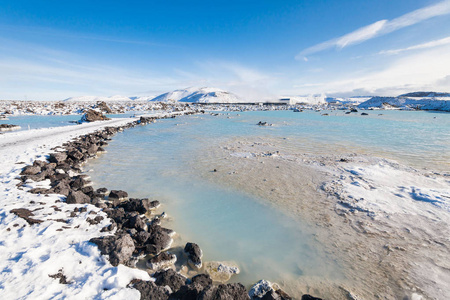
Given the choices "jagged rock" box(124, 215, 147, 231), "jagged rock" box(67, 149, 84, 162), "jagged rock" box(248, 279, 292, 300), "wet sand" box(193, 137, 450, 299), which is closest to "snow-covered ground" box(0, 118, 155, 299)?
"jagged rock" box(124, 215, 147, 231)

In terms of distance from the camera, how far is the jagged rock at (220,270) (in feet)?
14.1

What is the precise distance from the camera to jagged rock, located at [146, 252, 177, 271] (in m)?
4.48

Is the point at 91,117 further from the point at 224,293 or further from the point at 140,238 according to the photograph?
the point at 224,293

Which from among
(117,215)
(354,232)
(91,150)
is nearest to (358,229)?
(354,232)

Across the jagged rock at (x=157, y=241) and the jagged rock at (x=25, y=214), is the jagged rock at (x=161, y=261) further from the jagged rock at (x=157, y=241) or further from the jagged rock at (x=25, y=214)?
the jagged rock at (x=25, y=214)

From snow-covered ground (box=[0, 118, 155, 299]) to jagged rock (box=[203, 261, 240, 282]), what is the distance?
4.26 feet

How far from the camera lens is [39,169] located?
898 centimetres

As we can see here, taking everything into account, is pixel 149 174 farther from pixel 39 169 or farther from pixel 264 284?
pixel 264 284

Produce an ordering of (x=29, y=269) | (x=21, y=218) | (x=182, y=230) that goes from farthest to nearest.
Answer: (x=182, y=230) → (x=21, y=218) → (x=29, y=269)

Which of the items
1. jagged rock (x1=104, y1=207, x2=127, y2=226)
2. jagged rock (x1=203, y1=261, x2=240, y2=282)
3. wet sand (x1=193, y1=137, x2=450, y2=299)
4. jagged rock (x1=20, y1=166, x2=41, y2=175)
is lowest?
jagged rock (x1=203, y1=261, x2=240, y2=282)

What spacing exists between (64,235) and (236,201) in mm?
4872

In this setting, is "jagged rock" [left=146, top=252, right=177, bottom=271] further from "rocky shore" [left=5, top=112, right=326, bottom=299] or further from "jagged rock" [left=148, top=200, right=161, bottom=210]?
"jagged rock" [left=148, top=200, right=161, bottom=210]

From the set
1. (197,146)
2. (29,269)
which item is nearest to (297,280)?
(29,269)

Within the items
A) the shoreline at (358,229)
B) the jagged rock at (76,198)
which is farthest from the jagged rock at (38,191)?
the jagged rock at (76,198)
